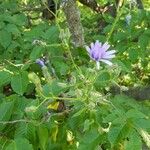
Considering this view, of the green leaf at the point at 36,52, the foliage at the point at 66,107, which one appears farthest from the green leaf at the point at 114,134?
the green leaf at the point at 36,52

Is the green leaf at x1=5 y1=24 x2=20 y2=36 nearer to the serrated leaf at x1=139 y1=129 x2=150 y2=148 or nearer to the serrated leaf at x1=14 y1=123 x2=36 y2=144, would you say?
the serrated leaf at x1=14 y1=123 x2=36 y2=144

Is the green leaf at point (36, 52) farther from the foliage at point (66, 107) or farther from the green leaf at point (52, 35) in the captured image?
the green leaf at point (52, 35)

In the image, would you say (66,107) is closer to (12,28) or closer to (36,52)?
(36,52)

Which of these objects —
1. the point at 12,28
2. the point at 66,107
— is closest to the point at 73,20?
the point at 12,28

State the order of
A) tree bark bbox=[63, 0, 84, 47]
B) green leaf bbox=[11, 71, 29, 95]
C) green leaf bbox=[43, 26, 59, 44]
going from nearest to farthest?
1. green leaf bbox=[11, 71, 29, 95]
2. green leaf bbox=[43, 26, 59, 44]
3. tree bark bbox=[63, 0, 84, 47]

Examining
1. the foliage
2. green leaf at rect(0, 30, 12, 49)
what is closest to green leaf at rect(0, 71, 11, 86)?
the foliage

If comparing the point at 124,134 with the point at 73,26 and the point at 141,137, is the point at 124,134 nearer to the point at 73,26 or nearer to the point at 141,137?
the point at 141,137
